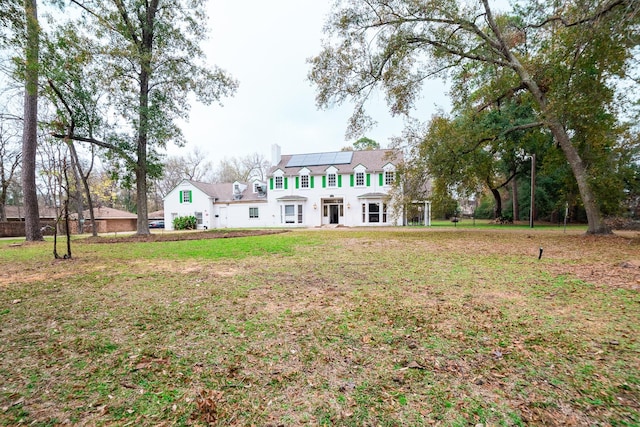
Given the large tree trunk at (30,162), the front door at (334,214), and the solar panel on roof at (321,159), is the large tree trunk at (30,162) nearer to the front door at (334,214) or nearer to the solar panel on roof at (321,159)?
the solar panel on roof at (321,159)

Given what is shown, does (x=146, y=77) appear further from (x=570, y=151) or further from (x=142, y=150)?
(x=570, y=151)

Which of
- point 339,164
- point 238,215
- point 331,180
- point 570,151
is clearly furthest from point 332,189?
point 570,151

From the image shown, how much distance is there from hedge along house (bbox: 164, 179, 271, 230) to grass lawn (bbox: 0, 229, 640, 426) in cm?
2142

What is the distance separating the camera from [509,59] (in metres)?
11.0

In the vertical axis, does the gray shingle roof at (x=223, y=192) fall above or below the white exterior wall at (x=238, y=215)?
above

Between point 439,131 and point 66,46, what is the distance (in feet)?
44.5

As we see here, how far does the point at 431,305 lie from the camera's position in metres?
3.46

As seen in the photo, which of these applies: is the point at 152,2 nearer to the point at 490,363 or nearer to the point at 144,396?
the point at 144,396

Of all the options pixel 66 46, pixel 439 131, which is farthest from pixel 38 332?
pixel 439 131

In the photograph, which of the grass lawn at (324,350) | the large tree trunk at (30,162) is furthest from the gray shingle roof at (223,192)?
the grass lawn at (324,350)

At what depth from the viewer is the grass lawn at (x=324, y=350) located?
1.71 meters

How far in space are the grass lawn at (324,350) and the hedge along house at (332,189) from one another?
18.6 metres

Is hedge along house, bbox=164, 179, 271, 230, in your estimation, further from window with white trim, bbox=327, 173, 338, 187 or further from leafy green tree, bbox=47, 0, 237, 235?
leafy green tree, bbox=47, 0, 237, 235

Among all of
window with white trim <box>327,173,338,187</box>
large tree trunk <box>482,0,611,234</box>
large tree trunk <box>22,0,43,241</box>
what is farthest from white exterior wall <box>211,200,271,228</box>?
large tree trunk <box>482,0,611,234</box>
